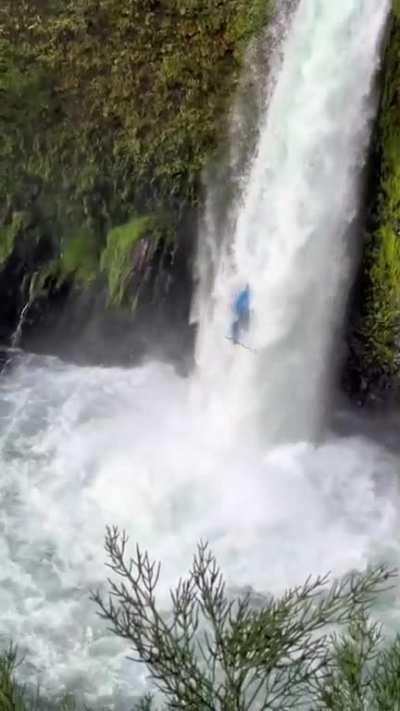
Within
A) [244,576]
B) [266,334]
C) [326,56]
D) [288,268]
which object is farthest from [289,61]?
[244,576]

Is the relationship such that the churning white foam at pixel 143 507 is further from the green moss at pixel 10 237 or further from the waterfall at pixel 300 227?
the green moss at pixel 10 237

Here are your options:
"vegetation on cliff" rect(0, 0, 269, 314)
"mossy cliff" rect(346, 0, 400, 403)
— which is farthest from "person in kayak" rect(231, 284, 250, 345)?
"vegetation on cliff" rect(0, 0, 269, 314)

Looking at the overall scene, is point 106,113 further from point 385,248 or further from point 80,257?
point 385,248

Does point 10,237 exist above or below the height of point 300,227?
above

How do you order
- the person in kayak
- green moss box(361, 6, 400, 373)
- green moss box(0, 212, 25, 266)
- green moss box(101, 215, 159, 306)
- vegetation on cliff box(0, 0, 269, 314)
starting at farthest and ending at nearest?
green moss box(0, 212, 25, 266) < green moss box(101, 215, 159, 306) < vegetation on cliff box(0, 0, 269, 314) < the person in kayak < green moss box(361, 6, 400, 373)

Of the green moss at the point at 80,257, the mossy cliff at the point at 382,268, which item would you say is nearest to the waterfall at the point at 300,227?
the mossy cliff at the point at 382,268

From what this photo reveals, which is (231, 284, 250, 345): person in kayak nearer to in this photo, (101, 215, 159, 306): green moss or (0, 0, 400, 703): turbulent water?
(0, 0, 400, 703): turbulent water

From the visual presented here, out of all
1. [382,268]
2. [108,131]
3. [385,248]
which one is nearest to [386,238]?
[385,248]
